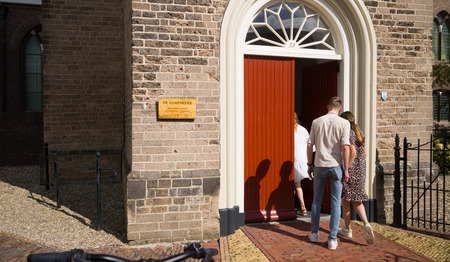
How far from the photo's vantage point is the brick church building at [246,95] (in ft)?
15.9

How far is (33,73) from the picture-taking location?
48.4 feet

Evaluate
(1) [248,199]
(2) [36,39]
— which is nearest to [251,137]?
(1) [248,199]

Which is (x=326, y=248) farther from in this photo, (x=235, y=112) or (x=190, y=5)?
(x=190, y=5)

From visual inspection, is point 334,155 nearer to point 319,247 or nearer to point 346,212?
point 346,212

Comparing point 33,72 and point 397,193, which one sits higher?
point 33,72

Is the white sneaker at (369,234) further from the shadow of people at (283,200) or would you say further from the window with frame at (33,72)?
the window with frame at (33,72)

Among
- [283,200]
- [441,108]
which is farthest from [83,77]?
[441,108]

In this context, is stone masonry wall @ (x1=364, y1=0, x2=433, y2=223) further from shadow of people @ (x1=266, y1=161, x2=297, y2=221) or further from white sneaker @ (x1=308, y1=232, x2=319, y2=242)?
white sneaker @ (x1=308, y1=232, x2=319, y2=242)

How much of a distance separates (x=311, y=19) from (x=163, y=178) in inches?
140

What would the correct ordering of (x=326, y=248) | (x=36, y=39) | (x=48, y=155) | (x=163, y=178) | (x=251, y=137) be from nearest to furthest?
(x=326, y=248), (x=163, y=178), (x=251, y=137), (x=48, y=155), (x=36, y=39)

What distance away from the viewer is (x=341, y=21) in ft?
18.7

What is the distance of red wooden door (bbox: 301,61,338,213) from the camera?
235 inches

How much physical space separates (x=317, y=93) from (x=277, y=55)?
4.39 feet

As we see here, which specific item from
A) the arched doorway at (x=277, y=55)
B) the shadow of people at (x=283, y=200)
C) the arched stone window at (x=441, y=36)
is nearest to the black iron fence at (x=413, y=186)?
the arched doorway at (x=277, y=55)
